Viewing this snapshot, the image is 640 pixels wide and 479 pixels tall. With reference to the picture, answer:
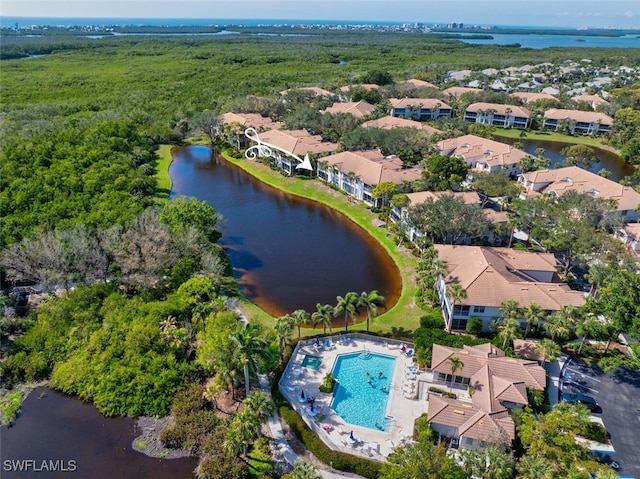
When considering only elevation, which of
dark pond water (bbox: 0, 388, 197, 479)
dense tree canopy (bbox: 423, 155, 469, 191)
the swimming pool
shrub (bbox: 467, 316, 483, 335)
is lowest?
dark pond water (bbox: 0, 388, 197, 479)

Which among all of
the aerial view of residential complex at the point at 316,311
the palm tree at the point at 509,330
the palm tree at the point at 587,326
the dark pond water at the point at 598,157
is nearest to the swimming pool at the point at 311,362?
the aerial view of residential complex at the point at 316,311

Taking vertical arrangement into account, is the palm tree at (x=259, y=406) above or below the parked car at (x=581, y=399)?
above

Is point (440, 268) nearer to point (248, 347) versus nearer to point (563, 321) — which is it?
point (563, 321)

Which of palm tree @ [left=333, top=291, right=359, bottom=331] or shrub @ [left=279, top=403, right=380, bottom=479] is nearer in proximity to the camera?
shrub @ [left=279, top=403, right=380, bottom=479]

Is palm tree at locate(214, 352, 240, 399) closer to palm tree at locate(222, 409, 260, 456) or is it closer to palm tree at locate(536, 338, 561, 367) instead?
palm tree at locate(222, 409, 260, 456)

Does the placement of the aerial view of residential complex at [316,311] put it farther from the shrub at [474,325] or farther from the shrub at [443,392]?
the shrub at [443,392]

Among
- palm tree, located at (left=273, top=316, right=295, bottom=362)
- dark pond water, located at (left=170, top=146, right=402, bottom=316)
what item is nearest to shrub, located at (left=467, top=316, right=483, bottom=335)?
dark pond water, located at (left=170, top=146, right=402, bottom=316)

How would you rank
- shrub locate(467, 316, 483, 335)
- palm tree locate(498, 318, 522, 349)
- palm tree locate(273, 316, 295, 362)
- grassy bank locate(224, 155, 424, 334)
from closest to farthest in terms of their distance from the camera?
palm tree locate(273, 316, 295, 362) < palm tree locate(498, 318, 522, 349) < shrub locate(467, 316, 483, 335) < grassy bank locate(224, 155, 424, 334)

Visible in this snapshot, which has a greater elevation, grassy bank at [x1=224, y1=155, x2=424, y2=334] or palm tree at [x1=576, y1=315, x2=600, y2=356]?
palm tree at [x1=576, y1=315, x2=600, y2=356]
